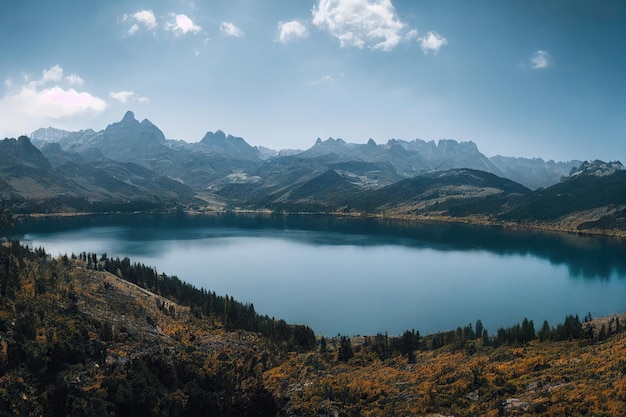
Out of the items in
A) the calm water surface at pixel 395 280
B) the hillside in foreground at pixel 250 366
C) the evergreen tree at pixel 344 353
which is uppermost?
the hillside in foreground at pixel 250 366

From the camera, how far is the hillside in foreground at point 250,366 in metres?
32.2

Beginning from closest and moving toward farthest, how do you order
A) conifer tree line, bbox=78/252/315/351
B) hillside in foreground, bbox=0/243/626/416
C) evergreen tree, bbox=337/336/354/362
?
hillside in foreground, bbox=0/243/626/416
evergreen tree, bbox=337/336/354/362
conifer tree line, bbox=78/252/315/351

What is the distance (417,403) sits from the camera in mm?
33469

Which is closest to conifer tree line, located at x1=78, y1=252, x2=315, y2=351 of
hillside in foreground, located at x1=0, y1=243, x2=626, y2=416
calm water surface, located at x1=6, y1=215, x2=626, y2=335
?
hillside in foreground, located at x1=0, y1=243, x2=626, y2=416

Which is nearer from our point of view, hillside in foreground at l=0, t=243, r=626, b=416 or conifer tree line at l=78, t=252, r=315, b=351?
hillside in foreground at l=0, t=243, r=626, b=416

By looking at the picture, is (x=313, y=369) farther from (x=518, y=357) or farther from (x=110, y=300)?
(x=110, y=300)

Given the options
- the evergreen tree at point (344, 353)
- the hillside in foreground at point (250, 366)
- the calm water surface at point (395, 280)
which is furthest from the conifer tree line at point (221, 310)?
the calm water surface at point (395, 280)

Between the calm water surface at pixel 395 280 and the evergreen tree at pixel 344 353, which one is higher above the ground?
the evergreen tree at pixel 344 353

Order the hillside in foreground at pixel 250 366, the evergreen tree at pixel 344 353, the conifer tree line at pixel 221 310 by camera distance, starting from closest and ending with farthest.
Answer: the hillside in foreground at pixel 250 366 < the evergreen tree at pixel 344 353 < the conifer tree line at pixel 221 310

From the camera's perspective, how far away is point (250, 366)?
50094 millimetres

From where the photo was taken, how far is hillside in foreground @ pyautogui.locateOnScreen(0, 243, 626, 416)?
1268 inches

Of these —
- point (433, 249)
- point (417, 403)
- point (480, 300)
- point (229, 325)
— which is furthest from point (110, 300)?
point (433, 249)

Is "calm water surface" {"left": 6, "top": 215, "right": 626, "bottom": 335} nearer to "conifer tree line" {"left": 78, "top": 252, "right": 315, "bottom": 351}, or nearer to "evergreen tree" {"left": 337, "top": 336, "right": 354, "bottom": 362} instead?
"conifer tree line" {"left": 78, "top": 252, "right": 315, "bottom": 351}

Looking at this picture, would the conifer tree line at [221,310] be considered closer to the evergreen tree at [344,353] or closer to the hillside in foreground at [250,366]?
the hillside in foreground at [250,366]
